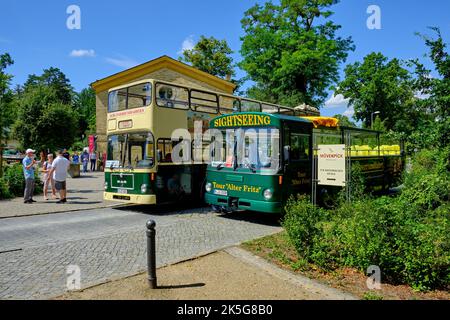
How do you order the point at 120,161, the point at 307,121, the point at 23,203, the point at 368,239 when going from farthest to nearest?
1. the point at 23,203
2. the point at 120,161
3. the point at 307,121
4. the point at 368,239

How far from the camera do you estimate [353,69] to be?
52312 mm

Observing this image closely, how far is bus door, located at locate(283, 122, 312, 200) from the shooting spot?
9844 mm

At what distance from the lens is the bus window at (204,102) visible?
508 inches

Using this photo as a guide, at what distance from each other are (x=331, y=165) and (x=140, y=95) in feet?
20.6

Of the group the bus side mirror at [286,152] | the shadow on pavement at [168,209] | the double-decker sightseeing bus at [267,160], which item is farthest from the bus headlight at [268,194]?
the shadow on pavement at [168,209]

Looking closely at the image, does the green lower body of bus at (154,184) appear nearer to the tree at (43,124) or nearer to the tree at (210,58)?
the tree at (43,124)

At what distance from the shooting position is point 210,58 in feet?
147

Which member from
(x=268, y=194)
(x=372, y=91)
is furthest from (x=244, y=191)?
Answer: (x=372, y=91)

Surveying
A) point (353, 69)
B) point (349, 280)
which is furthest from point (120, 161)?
point (353, 69)

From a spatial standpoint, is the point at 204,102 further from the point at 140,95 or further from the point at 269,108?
the point at 269,108

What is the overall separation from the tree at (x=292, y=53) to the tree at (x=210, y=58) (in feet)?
20.3

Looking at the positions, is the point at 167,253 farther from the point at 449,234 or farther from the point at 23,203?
the point at 23,203

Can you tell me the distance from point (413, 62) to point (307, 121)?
3.56 m

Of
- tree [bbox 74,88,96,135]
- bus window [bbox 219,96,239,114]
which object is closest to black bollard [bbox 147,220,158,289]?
bus window [bbox 219,96,239,114]
